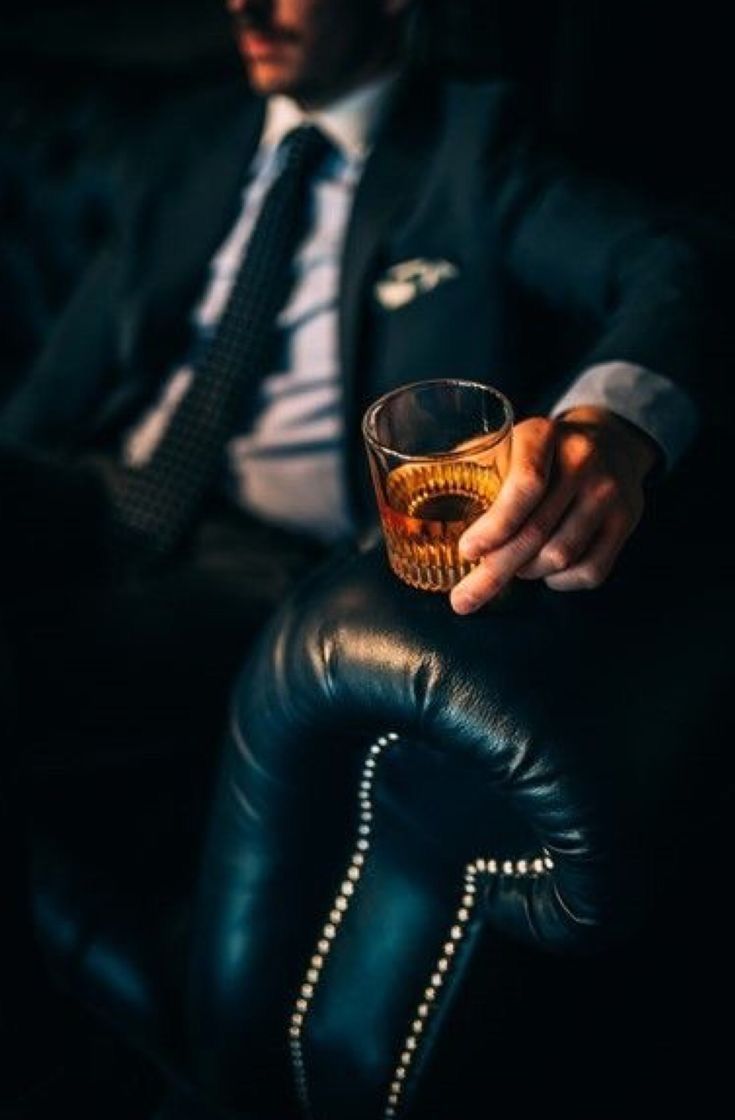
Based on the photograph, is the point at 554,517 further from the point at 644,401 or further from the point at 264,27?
the point at 264,27

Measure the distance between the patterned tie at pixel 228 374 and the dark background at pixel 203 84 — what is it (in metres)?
0.38

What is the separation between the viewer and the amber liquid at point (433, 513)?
2.58 feet

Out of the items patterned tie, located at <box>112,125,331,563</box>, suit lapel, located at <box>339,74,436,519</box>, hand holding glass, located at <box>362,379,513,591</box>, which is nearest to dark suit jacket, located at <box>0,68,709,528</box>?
suit lapel, located at <box>339,74,436,519</box>

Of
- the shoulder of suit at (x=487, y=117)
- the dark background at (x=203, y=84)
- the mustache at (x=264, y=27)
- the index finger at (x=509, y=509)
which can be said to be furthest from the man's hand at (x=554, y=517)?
the mustache at (x=264, y=27)

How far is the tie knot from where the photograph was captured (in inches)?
55.1

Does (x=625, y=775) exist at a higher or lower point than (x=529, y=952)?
higher

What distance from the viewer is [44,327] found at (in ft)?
6.48

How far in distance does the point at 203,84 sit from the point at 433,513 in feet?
4.11

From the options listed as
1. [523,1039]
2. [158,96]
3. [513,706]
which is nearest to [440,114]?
[158,96]

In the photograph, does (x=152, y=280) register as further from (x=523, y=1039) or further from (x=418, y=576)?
(x=523, y=1039)

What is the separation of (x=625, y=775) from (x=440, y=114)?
3.41 ft

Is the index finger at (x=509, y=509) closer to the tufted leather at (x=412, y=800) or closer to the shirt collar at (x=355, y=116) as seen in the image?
the tufted leather at (x=412, y=800)

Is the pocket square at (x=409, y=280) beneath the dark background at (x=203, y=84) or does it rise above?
beneath

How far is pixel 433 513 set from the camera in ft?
2.62
